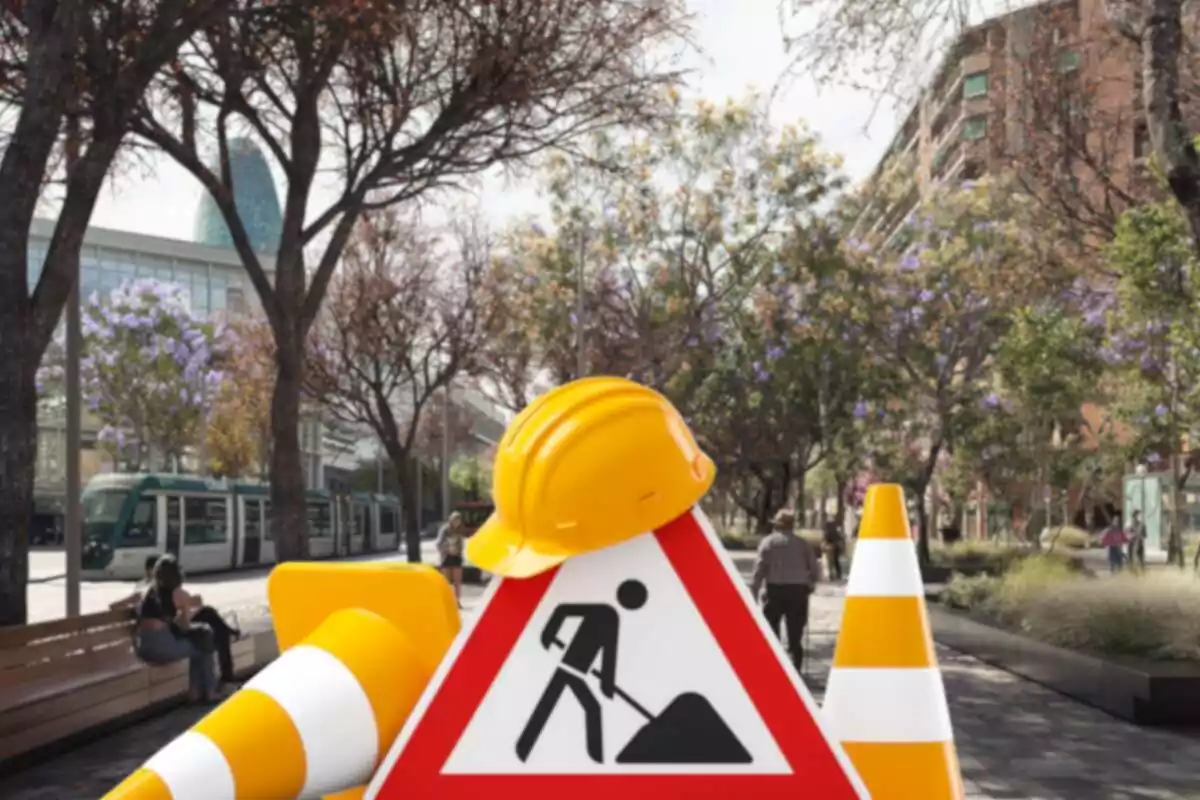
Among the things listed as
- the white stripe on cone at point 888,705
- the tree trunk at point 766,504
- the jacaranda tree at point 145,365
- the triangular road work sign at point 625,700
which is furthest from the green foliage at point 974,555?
the jacaranda tree at point 145,365

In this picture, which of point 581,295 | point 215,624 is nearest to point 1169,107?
point 215,624

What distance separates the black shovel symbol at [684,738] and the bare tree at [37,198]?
858 centimetres

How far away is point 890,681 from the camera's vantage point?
2.65 meters

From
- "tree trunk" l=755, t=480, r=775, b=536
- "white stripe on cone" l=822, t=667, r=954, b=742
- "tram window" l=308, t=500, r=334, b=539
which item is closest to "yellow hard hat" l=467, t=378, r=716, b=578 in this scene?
"white stripe on cone" l=822, t=667, r=954, b=742

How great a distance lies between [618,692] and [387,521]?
57741 mm

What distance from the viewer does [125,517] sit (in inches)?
1310

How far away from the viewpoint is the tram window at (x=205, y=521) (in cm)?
3562

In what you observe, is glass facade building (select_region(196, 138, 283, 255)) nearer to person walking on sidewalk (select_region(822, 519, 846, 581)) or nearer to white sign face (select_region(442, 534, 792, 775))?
person walking on sidewalk (select_region(822, 519, 846, 581))

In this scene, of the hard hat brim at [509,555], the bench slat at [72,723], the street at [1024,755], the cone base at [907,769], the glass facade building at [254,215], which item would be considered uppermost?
the glass facade building at [254,215]

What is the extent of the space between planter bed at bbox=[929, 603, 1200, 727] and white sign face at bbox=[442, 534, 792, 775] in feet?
29.9

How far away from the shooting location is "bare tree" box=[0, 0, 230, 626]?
966 centimetres

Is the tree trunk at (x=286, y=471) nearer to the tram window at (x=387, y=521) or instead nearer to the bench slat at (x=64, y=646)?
the bench slat at (x=64, y=646)

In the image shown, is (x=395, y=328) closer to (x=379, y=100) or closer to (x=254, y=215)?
(x=379, y=100)

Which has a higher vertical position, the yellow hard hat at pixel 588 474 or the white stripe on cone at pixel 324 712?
the yellow hard hat at pixel 588 474
